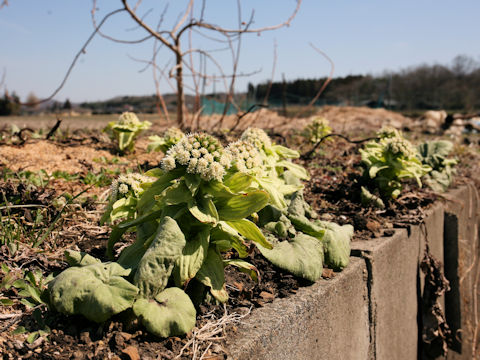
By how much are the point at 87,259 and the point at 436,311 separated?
10.00ft

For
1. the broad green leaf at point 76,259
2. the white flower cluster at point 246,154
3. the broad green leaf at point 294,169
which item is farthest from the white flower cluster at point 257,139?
the broad green leaf at point 76,259

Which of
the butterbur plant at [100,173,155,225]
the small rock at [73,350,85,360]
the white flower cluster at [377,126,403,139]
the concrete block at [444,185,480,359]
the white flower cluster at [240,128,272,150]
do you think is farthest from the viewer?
the white flower cluster at [377,126,403,139]

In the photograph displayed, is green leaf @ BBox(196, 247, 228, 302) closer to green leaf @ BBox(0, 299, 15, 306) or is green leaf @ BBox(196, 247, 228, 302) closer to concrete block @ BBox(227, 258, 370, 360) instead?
concrete block @ BBox(227, 258, 370, 360)

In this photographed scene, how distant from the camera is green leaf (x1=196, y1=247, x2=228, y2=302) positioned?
1.58 metres

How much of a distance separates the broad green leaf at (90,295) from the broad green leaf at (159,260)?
0.06m

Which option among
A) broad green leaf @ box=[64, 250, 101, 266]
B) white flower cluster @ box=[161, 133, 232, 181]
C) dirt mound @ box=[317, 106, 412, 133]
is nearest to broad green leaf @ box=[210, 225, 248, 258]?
white flower cluster @ box=[161, 133, 232, 181]

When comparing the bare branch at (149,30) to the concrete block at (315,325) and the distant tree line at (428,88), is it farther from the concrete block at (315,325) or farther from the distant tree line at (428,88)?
the distant tree line at (428,88)

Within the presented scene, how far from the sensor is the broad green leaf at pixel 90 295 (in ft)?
4.36

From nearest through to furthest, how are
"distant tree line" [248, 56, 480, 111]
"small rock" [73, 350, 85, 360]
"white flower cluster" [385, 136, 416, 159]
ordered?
1. "small rock" [73, 350, 85, 360]
2. "white flower cluster" [385, 136, 416, 159]
3. "distant tree line" [248, 56, 480, 111]

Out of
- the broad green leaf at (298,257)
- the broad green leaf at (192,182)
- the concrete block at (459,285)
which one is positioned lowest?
the concrete block at (459,285)

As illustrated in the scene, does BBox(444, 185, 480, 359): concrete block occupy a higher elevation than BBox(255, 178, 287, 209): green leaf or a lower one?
lower

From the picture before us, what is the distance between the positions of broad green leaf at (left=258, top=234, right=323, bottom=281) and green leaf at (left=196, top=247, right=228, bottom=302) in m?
0.27

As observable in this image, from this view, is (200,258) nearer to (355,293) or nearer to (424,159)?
(355,293)

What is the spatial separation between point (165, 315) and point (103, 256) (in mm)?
758
